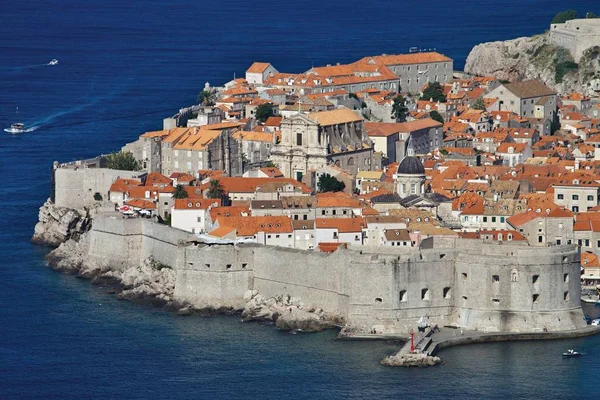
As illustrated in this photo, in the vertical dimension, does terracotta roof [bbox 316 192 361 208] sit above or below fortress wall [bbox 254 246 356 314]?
above

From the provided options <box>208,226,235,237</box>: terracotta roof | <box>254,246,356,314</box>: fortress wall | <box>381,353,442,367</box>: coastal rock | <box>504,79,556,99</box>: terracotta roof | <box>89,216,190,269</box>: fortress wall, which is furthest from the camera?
<box>504,79,556,99</box>: terracotta roof

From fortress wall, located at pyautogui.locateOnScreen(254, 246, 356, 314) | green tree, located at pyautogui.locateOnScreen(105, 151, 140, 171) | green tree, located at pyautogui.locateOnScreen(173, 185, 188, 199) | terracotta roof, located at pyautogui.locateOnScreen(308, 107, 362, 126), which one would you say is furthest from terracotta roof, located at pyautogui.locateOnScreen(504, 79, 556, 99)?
fortress wall, located at pyautogui.locateOnScreen(254, 246, 356, 314)

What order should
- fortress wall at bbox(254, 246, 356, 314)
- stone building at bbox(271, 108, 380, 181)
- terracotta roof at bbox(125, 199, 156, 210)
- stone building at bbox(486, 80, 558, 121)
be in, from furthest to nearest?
stone building at bbox(486, 80, 558, 121), stone building at bbox(271, 108, 380, 181), terracotta roof at bbox(125, 199, 156, 210), fortress wall at bbox(254, 246, 356, 314)

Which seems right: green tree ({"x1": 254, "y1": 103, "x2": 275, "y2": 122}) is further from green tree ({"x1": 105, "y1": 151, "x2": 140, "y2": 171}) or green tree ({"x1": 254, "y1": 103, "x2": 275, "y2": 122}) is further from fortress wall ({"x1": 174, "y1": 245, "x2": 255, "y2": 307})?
fortress wall ({"x1": 174, "y1": 245, "x2": 255, "y2": 307})

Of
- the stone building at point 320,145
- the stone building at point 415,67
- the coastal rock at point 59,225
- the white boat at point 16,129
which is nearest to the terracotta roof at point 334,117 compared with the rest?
the stone building at point 320,145

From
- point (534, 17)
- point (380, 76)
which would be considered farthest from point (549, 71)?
point (534, 17)

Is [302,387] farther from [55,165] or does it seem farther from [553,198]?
[55,165]

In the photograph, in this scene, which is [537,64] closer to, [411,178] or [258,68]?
[258,68]
